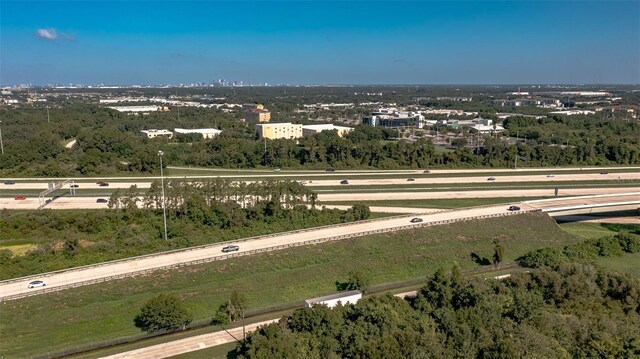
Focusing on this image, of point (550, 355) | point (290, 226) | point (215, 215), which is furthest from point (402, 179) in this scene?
point (550, 355)

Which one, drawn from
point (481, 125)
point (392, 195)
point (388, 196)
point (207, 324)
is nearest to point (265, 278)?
point (207, 324)

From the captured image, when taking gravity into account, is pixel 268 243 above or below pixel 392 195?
above

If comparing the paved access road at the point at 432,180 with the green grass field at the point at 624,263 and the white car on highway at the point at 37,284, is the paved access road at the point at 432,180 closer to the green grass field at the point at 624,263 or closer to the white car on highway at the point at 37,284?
the green grass field at the point at 624,263

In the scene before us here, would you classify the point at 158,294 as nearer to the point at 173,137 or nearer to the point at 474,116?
the point at 173,137

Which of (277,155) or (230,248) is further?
(277,155)

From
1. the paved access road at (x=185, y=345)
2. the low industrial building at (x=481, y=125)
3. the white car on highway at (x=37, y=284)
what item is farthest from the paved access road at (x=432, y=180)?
the low industrial building at (x=481, y=125)

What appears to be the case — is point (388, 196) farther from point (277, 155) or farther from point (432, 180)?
point (277, 155)
